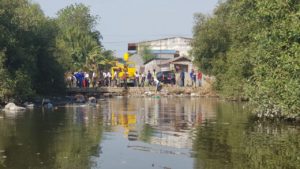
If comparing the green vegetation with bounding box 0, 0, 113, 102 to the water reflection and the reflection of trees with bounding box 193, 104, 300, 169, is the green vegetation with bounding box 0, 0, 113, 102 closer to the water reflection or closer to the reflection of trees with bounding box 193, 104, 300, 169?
the water reflection

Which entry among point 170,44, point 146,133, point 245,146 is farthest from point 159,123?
point 170,44

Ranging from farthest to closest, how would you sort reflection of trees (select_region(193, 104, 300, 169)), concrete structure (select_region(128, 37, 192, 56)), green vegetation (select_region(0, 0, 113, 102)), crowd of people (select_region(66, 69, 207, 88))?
concrete structure (select_region(128, 37, 192, 56)) < crowd of people (select_region(66, 69, 207, 88)) < green vegetation (select_region(0, 0, 113, 102)) < reflection of trees (select_region(193, 104, 300, 169))

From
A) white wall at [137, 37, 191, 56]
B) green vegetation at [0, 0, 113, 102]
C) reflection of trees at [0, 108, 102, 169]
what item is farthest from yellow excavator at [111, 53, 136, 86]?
white wall at [137, 37, 191, 56]

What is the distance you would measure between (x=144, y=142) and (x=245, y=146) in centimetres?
383

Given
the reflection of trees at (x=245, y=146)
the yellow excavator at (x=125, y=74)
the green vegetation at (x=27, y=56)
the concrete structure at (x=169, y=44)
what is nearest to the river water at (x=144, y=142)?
the reflection of trees at (x=245, y=146)

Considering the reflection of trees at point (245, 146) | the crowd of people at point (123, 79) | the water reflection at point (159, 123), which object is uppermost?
the crowd of people at point (123, 79)

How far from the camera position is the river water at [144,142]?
53.9 ft

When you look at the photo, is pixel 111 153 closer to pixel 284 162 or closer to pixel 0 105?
pixel 284 162

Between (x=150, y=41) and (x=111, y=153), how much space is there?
4167 inches

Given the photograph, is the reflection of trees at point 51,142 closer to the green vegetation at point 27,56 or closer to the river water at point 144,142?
the river water at point 144,142

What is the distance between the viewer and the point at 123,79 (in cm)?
5847

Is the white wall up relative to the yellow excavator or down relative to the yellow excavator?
up

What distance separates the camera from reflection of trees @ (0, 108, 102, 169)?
16422mm

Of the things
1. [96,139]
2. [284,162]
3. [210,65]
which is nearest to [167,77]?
[210,65]
